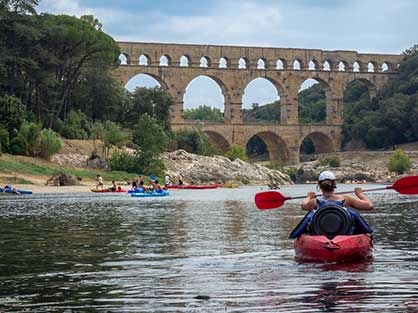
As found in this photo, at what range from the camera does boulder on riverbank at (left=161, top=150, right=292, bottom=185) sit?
5956 centimetres

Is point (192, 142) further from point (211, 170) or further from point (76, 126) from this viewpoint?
point (76, 126)

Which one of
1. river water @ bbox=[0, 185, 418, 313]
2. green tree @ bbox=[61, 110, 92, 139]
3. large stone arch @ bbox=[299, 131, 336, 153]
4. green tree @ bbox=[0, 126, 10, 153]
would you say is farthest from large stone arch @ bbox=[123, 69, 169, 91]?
river water @ bbox=[0, 185, 418, 313]

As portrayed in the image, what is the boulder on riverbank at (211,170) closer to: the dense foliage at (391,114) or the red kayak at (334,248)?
the dense foliage at (391,114)

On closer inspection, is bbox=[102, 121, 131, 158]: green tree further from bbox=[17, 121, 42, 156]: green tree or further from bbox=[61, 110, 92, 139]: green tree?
bbox=[17, 121, 42, 156]: green tree

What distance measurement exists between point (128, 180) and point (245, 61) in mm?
37913

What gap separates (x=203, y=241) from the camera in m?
15.6

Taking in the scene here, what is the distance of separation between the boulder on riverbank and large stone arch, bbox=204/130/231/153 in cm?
1425

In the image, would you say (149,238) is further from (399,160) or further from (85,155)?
(399,160)

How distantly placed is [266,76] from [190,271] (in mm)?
76166

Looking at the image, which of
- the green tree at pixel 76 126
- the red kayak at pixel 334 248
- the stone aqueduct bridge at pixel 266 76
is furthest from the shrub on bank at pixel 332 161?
the red kayak at pixel 334 248

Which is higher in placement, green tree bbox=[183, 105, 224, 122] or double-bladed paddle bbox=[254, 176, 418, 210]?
green tree bbox=[183, 105, 224, 122]

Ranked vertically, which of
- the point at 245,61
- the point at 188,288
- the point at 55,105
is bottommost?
the point at 188,288

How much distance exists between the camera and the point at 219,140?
83500 mm

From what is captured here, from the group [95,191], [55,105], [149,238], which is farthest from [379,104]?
[149,238]
